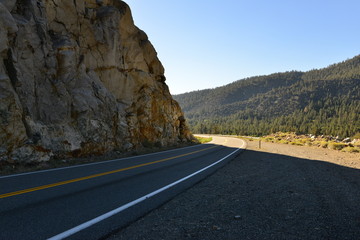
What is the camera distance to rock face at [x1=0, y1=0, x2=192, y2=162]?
1134 centimetres

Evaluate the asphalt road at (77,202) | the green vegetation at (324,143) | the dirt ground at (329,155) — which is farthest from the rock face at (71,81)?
the green vegetation at (324,143)

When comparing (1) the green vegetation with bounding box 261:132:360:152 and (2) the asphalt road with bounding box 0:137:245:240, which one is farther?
(1) the green vegetation with bounding box 261:132:360:152

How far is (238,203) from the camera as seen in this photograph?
5586 mm

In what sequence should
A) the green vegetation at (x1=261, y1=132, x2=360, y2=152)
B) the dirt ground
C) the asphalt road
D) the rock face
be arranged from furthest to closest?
1. the green vegetation at (x1=261, y1=132, x2=360, y2=152)
2. the dirt ground
3. the rock face
4. the asphalt road

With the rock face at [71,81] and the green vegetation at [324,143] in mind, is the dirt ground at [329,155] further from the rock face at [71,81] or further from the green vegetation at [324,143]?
the rock face at [71,81]

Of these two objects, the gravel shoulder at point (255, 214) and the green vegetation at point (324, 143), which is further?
the green vegetation at point (324, 143)

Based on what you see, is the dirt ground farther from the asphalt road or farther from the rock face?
the rock face

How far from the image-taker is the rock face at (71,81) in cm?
1134

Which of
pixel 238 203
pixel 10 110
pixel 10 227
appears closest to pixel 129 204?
pixel 10 227

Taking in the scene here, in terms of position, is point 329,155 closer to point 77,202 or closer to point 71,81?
point 77,202

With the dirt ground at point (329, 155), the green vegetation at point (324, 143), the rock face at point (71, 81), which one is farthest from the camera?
the green vegetation at point (324, 143)

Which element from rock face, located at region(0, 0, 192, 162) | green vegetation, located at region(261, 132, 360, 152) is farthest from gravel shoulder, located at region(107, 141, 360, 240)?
green vegetation, located at region(261, 132, 360, 152)

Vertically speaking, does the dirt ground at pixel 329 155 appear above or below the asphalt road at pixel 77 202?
below

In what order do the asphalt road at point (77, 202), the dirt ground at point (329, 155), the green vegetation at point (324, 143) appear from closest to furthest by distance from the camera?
the asphalt road at point (77, 202), the dirt ground at point (329, 155), the green vegetation at point (324, 143)
